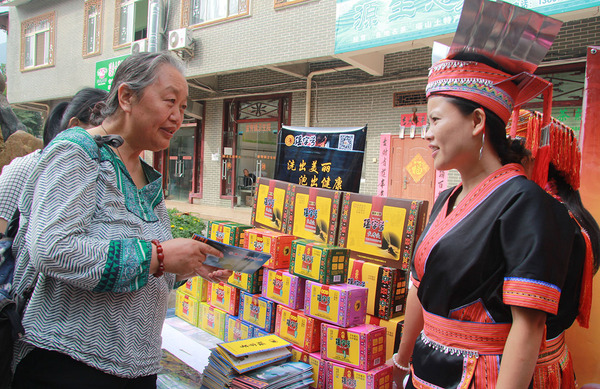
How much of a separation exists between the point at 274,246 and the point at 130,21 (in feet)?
38.8

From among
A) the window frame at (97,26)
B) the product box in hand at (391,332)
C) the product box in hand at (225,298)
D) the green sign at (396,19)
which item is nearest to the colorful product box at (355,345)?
the product box in hand at (391,332)

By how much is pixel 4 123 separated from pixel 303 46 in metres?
5.16

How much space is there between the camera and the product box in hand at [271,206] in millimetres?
3635

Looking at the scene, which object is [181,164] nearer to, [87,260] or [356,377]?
[356,377]

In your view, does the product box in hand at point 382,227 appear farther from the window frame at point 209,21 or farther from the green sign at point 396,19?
the window frame at point 209,21

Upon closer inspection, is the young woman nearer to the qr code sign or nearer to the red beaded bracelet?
the red beaded bracelet

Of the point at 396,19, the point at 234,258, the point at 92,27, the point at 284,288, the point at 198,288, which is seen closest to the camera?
the point at 234,258

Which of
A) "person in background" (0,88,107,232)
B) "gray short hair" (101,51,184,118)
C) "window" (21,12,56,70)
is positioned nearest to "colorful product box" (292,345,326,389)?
"person in background" (0,88,107,232)

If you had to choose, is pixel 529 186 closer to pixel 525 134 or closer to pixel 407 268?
pixel 525 134

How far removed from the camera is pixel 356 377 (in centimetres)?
245

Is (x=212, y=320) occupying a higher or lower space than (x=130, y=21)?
lower

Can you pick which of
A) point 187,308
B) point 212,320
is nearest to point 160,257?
point 212,320

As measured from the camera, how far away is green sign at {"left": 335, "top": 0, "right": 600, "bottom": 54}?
560 centimetres

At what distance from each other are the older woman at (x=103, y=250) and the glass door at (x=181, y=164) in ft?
36.9
